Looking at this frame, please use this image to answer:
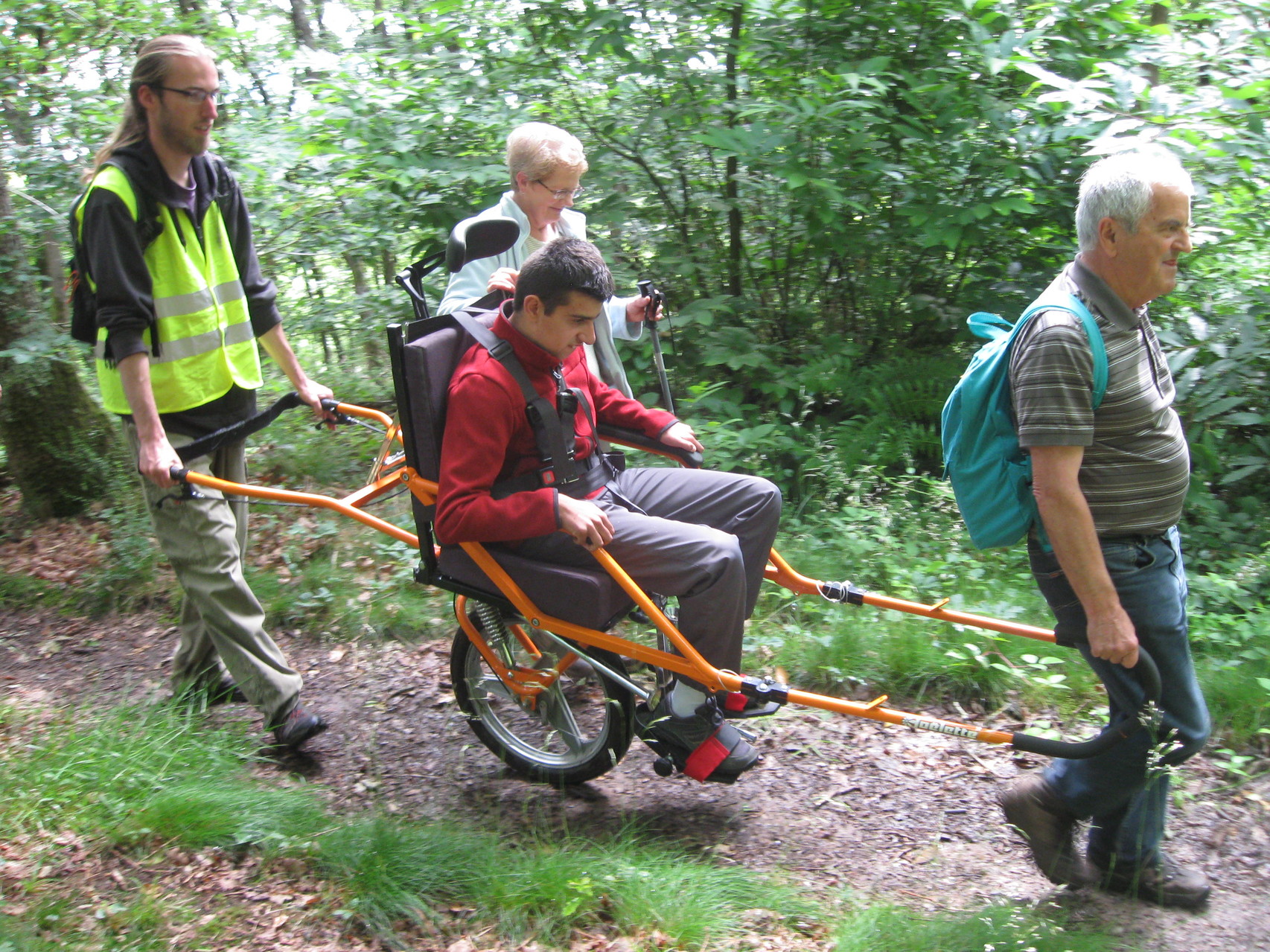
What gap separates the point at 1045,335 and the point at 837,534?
9.15ft

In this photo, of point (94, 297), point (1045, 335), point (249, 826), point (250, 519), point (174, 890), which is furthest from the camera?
point (250, 519)

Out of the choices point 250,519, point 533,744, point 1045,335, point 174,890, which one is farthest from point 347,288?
point 1045,335

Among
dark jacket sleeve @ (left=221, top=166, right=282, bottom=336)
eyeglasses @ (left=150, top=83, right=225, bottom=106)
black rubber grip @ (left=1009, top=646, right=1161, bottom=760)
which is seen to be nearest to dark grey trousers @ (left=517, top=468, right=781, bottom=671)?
black rubber grip @ (left=1009, top=646, right=1161, bottom=760)

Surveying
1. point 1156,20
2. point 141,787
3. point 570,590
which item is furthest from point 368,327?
point 1156,20

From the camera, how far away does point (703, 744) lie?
3.15 metres

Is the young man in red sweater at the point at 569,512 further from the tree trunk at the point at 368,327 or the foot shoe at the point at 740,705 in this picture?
the tree trunk at the point at 368,327

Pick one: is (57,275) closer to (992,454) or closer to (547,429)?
(547,429)

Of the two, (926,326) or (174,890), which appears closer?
(174,890)

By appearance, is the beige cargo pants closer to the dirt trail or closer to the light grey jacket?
the dirt trail

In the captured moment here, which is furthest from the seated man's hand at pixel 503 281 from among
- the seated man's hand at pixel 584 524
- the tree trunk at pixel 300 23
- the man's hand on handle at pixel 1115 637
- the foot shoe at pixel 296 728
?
the tree trunk at pixel 300 23

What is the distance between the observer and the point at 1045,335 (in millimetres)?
2424

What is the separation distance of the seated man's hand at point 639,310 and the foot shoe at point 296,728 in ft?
6.38

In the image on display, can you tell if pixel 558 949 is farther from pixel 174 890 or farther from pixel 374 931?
pixel 174 890

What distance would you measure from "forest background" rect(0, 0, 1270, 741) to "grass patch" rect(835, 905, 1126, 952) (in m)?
1.47
